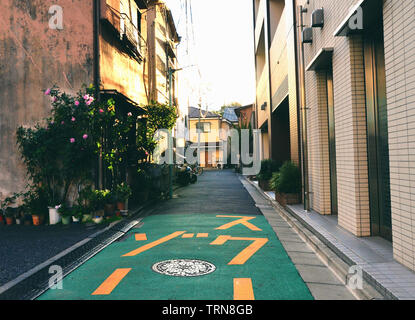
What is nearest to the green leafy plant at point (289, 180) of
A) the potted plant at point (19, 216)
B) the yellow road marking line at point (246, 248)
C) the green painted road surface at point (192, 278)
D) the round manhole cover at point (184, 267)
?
the green painted road surface at point (192, 278)

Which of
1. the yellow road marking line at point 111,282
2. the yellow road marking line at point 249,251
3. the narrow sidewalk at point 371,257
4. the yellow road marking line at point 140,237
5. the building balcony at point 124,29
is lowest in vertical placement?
the yellow road marking line at point 249,251

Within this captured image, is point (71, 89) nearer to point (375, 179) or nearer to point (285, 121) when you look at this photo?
point (375, 179)

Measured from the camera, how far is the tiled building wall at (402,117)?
434 centimetres

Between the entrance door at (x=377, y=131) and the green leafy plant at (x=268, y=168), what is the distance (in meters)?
9.61

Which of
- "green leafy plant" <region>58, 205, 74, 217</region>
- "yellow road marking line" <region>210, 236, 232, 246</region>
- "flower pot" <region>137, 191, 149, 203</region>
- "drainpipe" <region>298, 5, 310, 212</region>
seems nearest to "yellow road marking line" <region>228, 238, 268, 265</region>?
"yellow road marking line" <region>210, 236, 232, 246</region>

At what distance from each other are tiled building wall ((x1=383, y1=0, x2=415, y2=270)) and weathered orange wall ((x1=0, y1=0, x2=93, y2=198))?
26.0ft

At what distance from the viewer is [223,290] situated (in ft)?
13.8

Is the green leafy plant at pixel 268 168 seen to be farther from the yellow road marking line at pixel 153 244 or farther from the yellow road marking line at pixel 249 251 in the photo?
the yellow road marking line at pixel 249 251

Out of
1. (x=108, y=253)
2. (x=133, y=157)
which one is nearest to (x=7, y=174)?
(x=133, y=157)

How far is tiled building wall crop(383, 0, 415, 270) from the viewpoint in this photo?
4336mm

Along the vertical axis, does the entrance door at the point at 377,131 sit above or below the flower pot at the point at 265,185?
above

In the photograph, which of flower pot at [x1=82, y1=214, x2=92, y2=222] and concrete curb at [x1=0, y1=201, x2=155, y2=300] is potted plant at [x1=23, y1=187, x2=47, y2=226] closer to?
flower pot at [x1=82, y1=214, x2=92, y2=222]

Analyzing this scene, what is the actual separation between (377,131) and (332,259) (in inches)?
101
